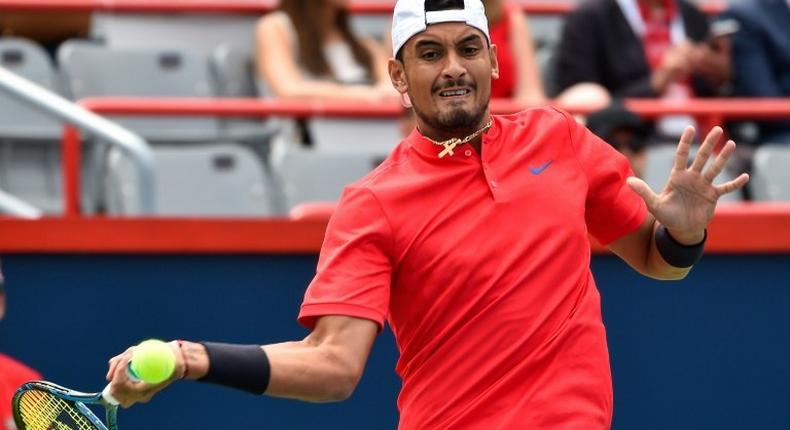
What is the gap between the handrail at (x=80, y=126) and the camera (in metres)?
6.29

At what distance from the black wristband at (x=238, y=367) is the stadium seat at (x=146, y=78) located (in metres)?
4.17

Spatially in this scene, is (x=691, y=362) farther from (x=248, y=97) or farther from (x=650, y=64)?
(x=248, y=97)

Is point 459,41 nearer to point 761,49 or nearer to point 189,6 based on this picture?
point 761,49

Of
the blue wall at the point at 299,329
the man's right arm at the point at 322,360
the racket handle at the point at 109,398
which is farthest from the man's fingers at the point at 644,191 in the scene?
the blue wall at the point at 299,329

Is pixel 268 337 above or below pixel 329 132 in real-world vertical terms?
below

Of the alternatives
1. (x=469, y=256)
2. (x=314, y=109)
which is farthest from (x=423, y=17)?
(x=314, y=109)

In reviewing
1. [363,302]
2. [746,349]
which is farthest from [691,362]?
[363,302]

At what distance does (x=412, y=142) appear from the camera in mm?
4207

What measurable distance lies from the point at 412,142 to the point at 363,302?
508mm

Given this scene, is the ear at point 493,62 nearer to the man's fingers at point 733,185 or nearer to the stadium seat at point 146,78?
the man's fingers at point 733,185

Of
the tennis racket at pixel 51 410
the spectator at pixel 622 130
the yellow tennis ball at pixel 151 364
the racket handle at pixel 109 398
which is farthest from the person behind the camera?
the spectator at pixel 622 130

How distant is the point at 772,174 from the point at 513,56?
4.59 feet

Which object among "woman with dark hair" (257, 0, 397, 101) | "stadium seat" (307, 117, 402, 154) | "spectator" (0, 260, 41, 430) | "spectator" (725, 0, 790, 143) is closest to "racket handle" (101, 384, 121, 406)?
"spectator" (0, 260, 41, 430)

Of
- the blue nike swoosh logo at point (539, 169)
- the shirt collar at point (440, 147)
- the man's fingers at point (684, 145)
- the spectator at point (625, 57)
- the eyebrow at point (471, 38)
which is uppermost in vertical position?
the eyebrow at point (471, 38)
